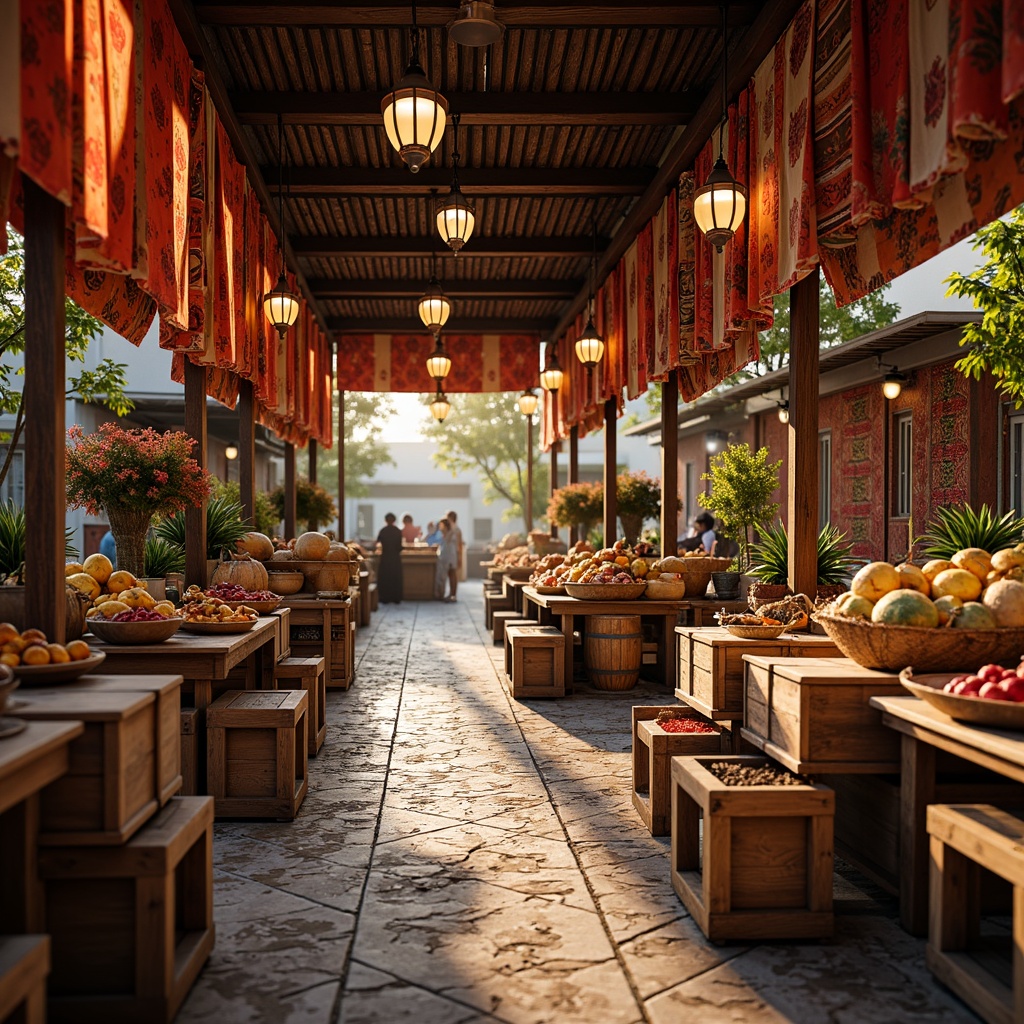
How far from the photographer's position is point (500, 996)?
293 centimetres

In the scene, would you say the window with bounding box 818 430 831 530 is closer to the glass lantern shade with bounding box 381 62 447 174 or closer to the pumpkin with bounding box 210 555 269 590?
the pumpkin with bounding box 210 555 269 590

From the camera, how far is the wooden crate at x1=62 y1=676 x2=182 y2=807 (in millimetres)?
3178

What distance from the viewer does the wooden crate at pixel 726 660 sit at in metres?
4.48

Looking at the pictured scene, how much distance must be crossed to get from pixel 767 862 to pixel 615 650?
16.8 ft

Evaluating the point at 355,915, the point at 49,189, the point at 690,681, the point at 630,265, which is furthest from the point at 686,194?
the point at 355,915

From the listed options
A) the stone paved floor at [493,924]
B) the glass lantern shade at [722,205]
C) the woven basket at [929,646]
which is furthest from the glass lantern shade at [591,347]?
the woven basket at [929,646]

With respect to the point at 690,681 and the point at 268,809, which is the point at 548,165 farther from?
the point at 268,809

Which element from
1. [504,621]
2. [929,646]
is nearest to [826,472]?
[504,621]

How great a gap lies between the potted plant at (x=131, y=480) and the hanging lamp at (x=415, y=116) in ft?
7.13

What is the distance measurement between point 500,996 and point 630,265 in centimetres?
856

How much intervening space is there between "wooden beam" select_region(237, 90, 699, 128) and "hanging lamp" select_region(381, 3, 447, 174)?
7.15 ft

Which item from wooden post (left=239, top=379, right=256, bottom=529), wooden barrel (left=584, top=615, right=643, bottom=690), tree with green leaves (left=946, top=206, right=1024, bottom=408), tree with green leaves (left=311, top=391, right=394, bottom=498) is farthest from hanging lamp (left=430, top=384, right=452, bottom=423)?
tree with green leaves (left=311, top=391, right=394, bottom=498)

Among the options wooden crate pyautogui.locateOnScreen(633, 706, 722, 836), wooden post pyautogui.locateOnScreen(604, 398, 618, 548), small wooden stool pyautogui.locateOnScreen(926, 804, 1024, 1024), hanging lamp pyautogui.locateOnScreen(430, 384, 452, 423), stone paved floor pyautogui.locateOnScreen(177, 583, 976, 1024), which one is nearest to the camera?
small wooden stool pyautogui.locateOnScreen(926, 804, 1024, 1024)

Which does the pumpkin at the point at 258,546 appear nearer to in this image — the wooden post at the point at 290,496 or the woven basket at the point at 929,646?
the wooden post at the point at 290,496
